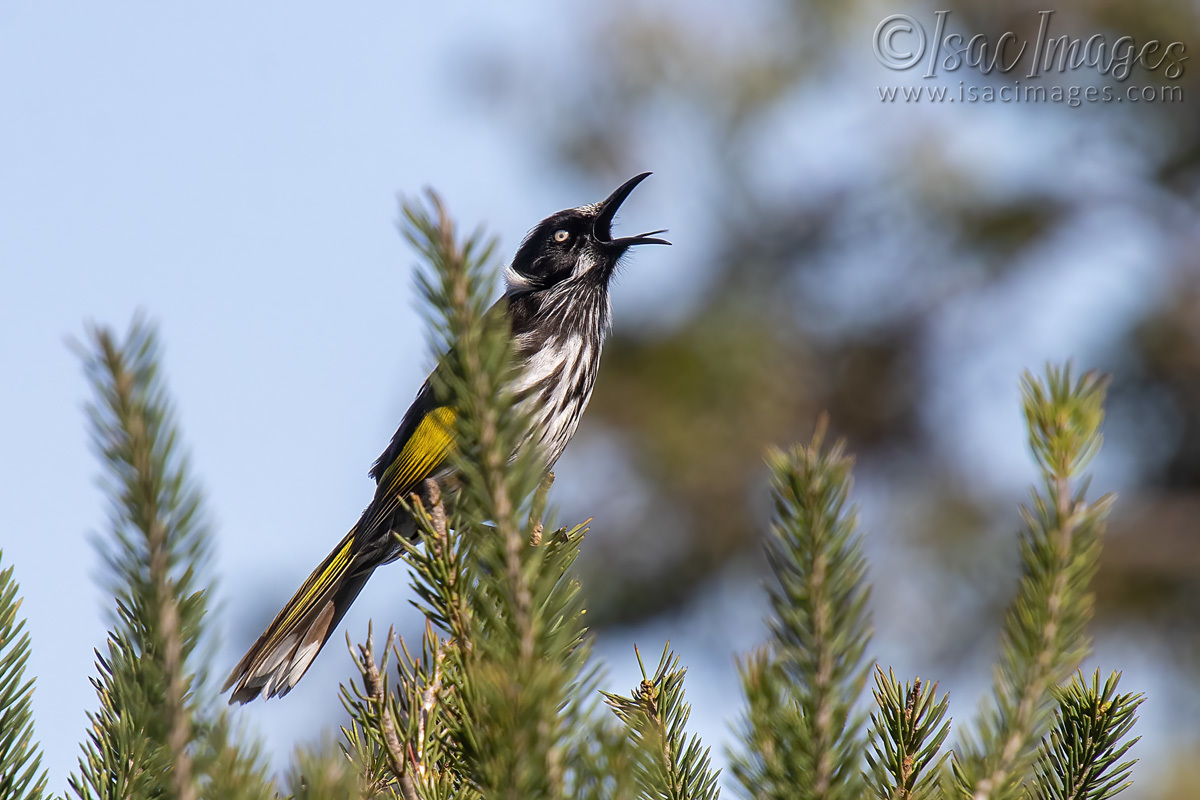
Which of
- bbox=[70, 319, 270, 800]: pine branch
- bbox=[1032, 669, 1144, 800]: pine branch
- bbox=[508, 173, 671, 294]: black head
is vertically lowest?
bbox=[70, 319, 270, 800]: pine branch

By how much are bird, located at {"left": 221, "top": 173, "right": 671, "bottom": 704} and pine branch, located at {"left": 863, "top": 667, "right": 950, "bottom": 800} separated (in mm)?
804

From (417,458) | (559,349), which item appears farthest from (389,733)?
(559,349)

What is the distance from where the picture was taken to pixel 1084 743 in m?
1.51

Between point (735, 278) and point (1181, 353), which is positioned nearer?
point (1181, 353)

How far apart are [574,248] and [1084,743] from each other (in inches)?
136

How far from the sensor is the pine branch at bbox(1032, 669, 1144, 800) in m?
1.49

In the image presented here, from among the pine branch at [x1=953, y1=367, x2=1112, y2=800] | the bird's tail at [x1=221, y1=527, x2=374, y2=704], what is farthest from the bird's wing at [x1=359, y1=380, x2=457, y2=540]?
the pine branch at [x1=953, y1=367, x2=1112, y2=800]

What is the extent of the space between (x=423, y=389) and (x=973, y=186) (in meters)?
6.88

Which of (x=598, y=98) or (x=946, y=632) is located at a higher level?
(x=598, y=98)

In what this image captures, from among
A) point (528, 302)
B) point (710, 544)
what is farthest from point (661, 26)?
point (528, 302)

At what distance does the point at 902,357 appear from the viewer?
9945 mm

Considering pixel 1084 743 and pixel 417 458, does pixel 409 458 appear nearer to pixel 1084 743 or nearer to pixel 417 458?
pixel 417 458

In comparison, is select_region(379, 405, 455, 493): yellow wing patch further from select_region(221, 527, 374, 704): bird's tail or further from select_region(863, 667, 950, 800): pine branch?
→ select_region(863, 667, 950, 800): pine branch

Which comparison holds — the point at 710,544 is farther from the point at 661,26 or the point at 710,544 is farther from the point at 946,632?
the point at 661,26
